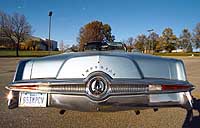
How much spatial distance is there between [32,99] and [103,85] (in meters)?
0.83

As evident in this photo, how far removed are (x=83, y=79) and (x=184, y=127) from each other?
2118 mm

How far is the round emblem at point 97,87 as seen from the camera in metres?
2.73

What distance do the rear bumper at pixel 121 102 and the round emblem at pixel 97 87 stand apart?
0.06 meters

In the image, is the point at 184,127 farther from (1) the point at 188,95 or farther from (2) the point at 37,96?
(2) the point at 37,96

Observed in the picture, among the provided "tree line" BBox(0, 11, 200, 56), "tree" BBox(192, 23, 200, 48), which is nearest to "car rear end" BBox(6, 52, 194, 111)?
"tree line" BBox(0, 11, 200, 56)

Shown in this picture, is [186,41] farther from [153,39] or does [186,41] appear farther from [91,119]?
[91,119]

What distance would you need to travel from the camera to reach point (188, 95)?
2896mm

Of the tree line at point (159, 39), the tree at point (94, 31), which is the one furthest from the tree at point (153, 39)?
the tree at point (94, 31)

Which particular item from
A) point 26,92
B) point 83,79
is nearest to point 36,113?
point 26,92

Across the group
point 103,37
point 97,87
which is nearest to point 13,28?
point 103,37

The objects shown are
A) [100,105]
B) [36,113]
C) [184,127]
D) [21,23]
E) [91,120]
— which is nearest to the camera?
[100,105]

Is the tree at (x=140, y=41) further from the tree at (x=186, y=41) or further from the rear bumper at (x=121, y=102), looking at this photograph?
the rear bumper at (x=121, y=102)

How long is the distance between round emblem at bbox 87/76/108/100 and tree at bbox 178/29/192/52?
275 feet

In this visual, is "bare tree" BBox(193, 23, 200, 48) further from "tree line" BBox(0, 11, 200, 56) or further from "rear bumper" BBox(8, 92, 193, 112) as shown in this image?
"rear bumper" BBox(8, 92, 193, 112)
